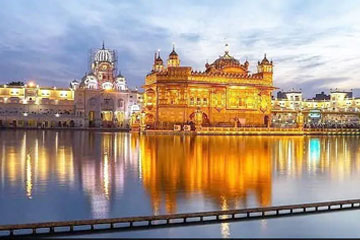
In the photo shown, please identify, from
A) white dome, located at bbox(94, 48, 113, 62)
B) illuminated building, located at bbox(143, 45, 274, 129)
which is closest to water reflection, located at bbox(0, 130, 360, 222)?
illuminated building, located at bbox(143, 45, 274, 129)

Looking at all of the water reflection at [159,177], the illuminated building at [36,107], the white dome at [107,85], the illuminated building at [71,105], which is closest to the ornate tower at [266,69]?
the illuminated building at [71,105]

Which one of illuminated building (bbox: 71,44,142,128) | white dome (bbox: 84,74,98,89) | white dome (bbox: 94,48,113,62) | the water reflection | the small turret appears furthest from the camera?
white dome (bbox: 94,48,113,62)

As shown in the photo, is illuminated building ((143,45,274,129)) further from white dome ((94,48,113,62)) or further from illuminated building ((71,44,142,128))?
white dome ((94,48,113,62))

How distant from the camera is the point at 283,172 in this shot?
55.6 feet

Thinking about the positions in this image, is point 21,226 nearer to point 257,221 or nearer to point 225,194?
point 257,221

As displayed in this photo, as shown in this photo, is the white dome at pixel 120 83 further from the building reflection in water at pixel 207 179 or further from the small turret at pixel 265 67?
the building reflection in water at pixel 207 179

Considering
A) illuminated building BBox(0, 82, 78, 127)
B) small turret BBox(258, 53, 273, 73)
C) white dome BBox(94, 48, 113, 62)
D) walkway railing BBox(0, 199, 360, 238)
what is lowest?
walkway railing BBox(0, 199, 360, 238)

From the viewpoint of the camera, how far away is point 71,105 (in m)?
79.6

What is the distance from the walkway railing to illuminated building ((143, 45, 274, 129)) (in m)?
41.7

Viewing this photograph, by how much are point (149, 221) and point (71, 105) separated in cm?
7331

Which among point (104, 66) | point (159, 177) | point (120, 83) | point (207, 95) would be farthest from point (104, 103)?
point (159, 177)

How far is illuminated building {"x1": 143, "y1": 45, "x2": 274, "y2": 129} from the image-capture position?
56.1 meters

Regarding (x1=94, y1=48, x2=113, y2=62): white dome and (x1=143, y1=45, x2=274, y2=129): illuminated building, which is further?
(x1=94, y1=48, x2=113, y2=62): white dome

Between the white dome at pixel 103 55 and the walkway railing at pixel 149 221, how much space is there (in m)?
83.2
